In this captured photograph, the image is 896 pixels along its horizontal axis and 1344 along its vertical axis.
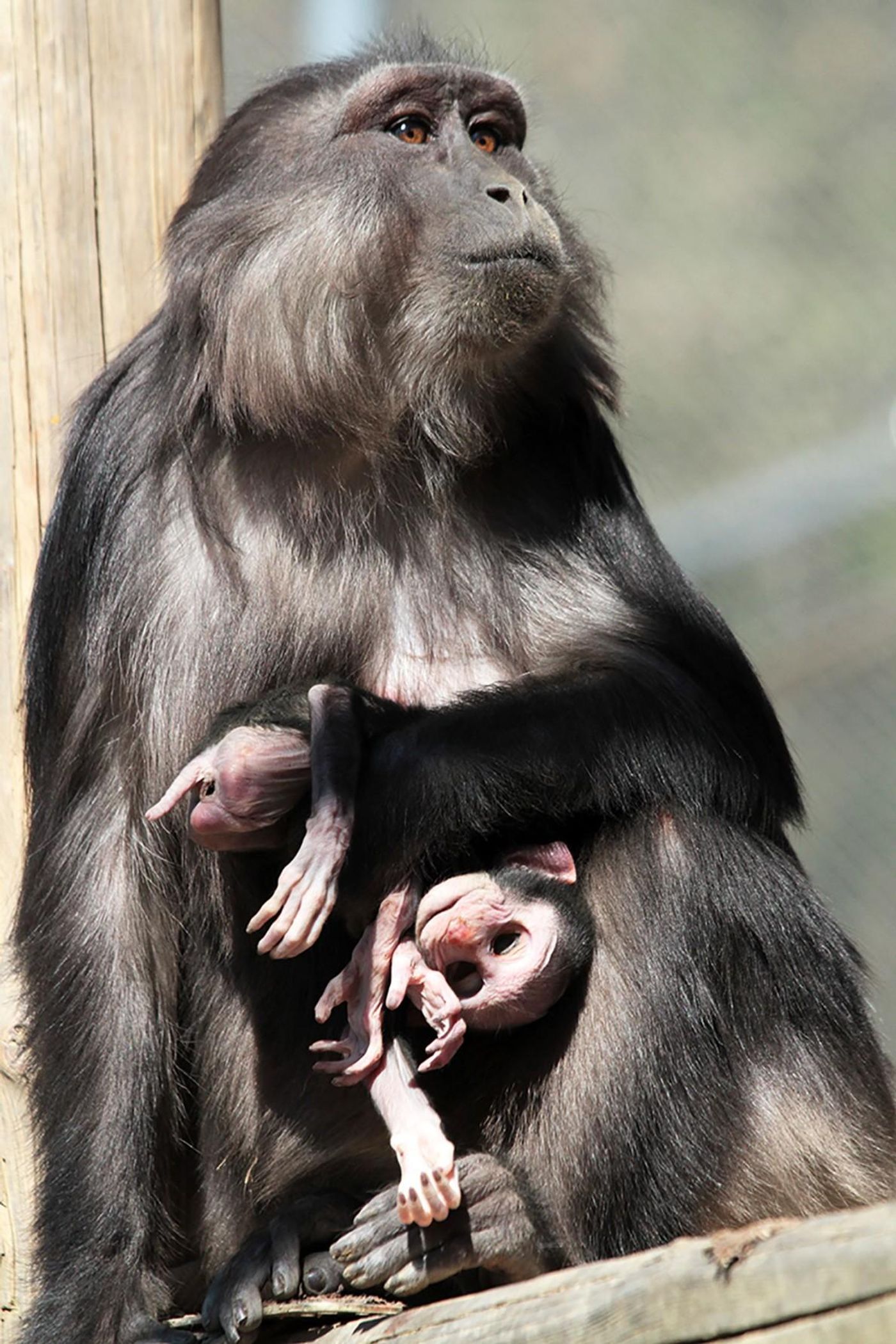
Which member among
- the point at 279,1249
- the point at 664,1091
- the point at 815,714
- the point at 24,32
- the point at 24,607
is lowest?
the point at 815,714

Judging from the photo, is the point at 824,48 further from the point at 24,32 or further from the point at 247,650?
the point at 247,650

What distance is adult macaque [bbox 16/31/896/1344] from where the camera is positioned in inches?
130

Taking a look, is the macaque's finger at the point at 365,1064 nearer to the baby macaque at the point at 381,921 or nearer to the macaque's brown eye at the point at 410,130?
the baby macaque at the point at 381,921

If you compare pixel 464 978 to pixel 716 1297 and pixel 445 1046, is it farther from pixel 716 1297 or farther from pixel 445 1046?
pixel 716 1297

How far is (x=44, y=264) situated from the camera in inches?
162

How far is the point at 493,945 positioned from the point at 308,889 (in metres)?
0.32

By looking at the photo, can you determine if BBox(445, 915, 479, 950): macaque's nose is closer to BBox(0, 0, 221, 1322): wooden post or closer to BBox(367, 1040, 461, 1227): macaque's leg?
BBox(367, 1040, 461, 1227): macaque's leg

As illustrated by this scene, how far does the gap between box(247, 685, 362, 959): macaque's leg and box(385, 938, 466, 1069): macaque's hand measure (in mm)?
153

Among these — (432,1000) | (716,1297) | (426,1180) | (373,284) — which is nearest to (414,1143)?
(426,1180)

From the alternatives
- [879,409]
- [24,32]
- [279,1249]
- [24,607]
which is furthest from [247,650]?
[879,409]

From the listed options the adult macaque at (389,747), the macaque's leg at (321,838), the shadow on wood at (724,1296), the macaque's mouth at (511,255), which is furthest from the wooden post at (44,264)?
the shadow on wood at (724,1296)

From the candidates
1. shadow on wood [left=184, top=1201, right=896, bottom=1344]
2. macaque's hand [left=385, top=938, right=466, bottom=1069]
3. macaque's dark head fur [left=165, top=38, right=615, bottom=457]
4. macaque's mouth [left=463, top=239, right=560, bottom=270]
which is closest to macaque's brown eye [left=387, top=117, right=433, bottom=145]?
macaque's dark head fur [left=165, top=38, right=615, bottom=457]

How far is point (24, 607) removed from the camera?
163 inches

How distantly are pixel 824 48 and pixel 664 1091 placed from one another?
115 inches
